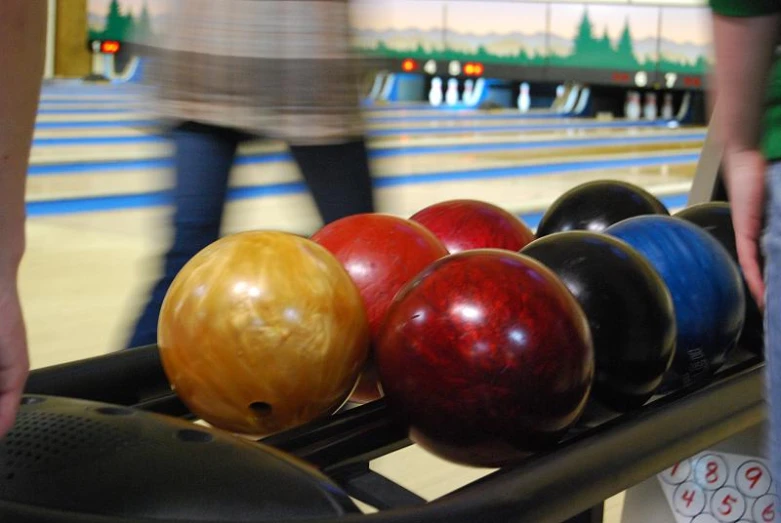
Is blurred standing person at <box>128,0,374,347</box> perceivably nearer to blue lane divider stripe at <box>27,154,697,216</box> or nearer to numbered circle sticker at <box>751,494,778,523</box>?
numbered circle sticker at <box>751,494,778,523</box>

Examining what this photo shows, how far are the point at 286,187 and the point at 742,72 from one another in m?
3.32

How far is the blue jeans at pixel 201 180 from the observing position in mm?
1319

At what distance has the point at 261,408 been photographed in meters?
1.00

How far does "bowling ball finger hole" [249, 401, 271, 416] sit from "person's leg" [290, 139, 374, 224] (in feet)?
1.48

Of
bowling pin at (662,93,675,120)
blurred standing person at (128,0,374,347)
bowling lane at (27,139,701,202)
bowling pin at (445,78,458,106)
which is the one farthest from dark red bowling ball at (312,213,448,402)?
bowling pin at (445,78,458,106)

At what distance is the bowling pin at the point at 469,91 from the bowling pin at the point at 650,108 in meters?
1.55

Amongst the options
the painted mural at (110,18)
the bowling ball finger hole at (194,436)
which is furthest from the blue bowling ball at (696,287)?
the painted mural at (110,18)

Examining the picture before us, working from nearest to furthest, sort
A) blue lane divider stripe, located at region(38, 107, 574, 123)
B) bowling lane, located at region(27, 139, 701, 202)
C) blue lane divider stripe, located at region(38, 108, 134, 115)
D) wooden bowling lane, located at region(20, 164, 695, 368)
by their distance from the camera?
wooden bowling lane, located at region(20, 164, 695, 368) → bowling lane, located at region(27, 139, 701, 202) → blue lane divider stripe, located at region(38, 108, 134, 115) → blue lane divider stripe, located at region(38, 107, 574, 123)

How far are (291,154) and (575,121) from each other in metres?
6.75

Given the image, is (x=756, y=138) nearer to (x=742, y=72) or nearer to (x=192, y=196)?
(x=742, y=72)

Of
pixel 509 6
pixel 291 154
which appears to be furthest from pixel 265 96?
pixel 509 6

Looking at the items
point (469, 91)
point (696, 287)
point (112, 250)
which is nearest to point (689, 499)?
point (696, 287)

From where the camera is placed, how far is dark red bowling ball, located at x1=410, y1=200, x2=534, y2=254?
1305mm

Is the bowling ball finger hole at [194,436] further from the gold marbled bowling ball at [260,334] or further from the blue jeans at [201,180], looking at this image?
the blue jeans at [201,180]
